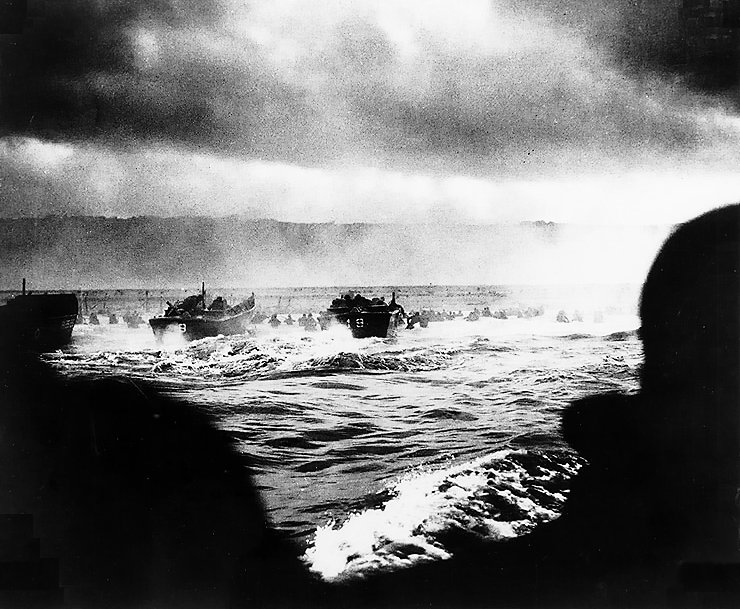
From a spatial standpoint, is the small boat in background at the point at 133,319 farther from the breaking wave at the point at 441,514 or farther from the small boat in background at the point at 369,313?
the breaking wave at the point at 441,514

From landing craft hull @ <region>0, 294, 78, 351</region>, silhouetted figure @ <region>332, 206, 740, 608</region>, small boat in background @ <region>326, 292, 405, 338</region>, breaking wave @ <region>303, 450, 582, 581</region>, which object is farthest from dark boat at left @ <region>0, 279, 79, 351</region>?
silhouetted figure @ <region>332, 206, 740, 608</region>

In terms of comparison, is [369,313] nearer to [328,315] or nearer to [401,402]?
[328,315]

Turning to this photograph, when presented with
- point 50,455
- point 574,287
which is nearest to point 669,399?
point 574,287

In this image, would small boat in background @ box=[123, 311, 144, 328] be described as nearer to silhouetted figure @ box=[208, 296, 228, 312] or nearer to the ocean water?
the ocean water

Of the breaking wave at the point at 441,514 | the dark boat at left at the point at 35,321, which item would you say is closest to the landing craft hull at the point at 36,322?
the dark boat at left at the point at 35,321

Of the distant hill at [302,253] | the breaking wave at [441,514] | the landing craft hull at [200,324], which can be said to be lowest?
the breaking wave at [441,514]

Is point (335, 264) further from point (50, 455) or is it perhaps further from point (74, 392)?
point (50, 455)

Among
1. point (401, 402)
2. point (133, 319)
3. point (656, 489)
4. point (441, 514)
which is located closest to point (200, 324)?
point (133, 319)
